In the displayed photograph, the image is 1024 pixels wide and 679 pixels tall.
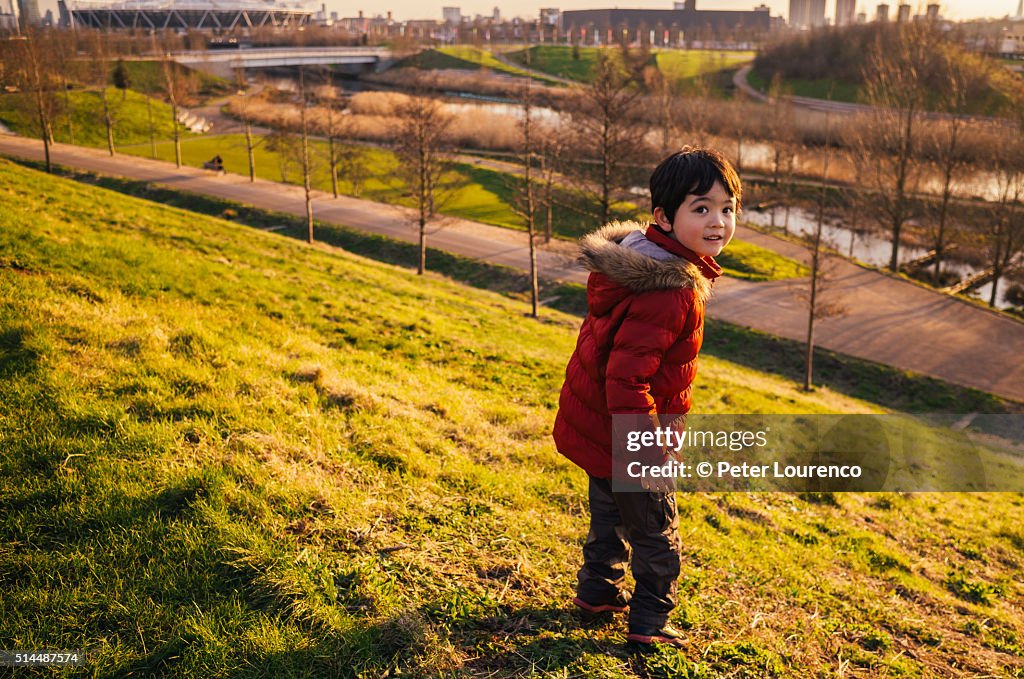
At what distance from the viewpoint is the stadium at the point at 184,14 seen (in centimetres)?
14712

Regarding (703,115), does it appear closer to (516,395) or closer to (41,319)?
(516,395)

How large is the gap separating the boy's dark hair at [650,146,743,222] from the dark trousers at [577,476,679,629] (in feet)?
5.18

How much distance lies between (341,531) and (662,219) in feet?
9.03

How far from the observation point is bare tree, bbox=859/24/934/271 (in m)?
40.7

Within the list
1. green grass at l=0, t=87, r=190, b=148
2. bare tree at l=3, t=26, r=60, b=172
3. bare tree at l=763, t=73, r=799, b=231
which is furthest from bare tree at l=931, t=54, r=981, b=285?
green grass at l=0, t=87, r=190, b=148

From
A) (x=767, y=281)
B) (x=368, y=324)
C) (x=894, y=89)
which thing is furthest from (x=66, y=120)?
(x=894, y=89)

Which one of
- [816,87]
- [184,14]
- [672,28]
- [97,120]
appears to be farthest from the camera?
[672,28]

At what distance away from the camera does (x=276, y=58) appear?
97562 mm

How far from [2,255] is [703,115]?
5777 cm

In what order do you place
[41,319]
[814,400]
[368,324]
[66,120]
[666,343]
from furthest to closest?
[66,120] → [814,400] → [368,324] → [41,319] → [666,343]

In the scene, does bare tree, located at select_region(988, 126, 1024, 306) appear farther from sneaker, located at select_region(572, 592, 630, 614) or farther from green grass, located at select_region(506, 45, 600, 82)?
green grass, located at select_region(506, 45, 600, 82)

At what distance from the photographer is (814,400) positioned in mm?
20047

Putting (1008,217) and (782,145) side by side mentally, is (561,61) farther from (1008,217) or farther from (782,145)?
(1008,217)

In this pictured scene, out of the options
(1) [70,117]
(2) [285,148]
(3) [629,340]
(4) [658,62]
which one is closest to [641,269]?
(3) [629,340]
